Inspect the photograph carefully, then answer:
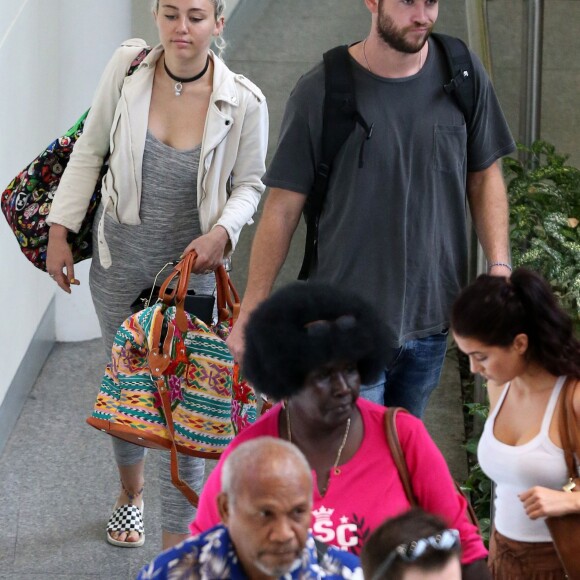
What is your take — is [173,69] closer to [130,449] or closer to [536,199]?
[130,449]

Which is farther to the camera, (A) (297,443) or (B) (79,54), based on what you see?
(B) (79,54)

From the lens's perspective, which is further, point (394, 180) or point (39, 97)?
point (39, 97)

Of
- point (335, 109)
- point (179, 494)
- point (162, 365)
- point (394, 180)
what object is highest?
point (335, 109)

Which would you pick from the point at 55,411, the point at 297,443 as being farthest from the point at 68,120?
the point at 297,443

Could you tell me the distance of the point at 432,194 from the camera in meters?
3.70

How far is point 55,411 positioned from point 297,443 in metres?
3.39

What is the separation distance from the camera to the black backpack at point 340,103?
3607 millimetres

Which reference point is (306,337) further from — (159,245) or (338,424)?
(159,245)

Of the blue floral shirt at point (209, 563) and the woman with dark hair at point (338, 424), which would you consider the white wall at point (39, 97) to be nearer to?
the woman with dark hair at point (338, 424)

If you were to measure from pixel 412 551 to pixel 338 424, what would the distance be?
2.14ft

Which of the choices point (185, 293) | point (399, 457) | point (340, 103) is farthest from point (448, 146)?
point (399, 457)

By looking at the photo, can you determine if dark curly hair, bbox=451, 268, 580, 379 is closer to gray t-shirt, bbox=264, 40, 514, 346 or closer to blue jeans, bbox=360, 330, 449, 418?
gray t-shirt, bbox=264, 40, 514, 346

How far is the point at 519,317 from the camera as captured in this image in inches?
122

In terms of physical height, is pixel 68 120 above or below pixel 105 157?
below
